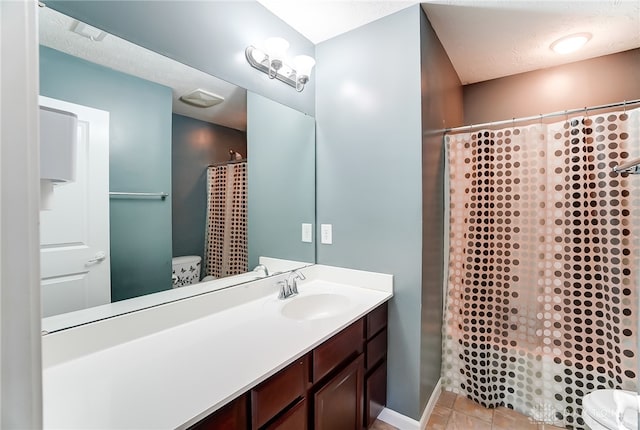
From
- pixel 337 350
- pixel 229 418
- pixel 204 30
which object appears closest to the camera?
pixel 229 418

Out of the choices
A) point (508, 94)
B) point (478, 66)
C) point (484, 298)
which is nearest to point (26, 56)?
point (484, 298)

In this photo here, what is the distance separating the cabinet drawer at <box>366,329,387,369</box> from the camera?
1.55m

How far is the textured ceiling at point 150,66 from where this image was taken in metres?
0.94

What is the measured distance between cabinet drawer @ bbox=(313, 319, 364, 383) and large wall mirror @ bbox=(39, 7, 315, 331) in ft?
1.98

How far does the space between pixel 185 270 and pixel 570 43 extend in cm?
287

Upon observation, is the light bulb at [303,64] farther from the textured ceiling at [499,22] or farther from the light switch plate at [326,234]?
the light switch plate at [326,234]

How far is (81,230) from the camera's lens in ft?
3.32

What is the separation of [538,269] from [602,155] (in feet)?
2.42

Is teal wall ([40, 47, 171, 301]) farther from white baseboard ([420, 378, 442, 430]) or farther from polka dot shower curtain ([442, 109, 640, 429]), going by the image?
polka dot shower curtain ([442, 109, 640, 429])

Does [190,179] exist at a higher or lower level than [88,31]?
lower

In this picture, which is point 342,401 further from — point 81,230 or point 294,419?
point 81,230

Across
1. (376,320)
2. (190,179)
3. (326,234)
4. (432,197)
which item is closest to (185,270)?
(190,179)

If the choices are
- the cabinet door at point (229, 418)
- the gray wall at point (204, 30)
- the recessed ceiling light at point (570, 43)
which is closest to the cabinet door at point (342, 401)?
the cabinet door at point (229, 418)

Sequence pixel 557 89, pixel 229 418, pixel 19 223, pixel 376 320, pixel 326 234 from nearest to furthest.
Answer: pixel 19 223, pixel 229 418, pixel 376 320, pixel 326 234, pixel 557 89
